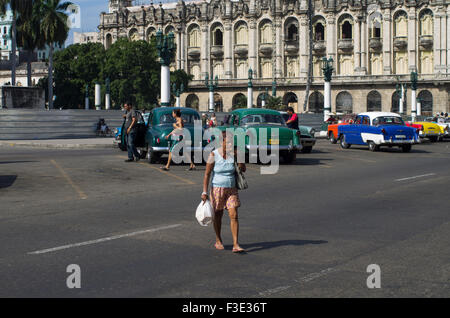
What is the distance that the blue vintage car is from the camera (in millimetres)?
27100

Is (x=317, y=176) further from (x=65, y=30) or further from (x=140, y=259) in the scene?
(x=65, y=30)

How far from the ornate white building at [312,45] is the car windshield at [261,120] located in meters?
57.1

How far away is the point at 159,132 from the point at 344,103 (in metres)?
63.0

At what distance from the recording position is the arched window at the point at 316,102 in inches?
3241

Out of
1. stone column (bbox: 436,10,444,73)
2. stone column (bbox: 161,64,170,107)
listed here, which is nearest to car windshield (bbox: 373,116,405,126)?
stone column (bbox: 161,64,170,107)

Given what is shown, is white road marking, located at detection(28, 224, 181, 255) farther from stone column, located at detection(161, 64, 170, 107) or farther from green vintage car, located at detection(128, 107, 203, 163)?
stone column, located at detection(161, 64, 170, 107)

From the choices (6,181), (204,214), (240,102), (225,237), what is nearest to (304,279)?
(204,214)

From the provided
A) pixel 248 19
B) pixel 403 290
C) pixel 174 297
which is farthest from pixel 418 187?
pixel 248 19

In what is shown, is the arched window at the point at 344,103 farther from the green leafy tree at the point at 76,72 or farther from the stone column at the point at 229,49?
the green leafy tree at the point at 76,72

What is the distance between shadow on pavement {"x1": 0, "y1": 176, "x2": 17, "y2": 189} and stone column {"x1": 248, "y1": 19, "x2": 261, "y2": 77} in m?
71.1

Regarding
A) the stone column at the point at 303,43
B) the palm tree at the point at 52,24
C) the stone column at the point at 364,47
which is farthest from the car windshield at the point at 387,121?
the stone column at the point at 303,43

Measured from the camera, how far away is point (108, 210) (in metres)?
11.8

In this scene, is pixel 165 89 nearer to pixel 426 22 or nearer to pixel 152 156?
pixel 152 156

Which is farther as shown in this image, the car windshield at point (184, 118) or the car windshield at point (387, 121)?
the car windshield at point (387, 121)
